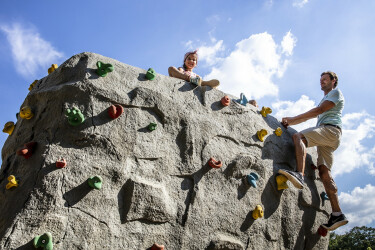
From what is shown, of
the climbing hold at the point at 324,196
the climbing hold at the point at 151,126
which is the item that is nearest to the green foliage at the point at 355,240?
the climbing hold at the point at 324,196

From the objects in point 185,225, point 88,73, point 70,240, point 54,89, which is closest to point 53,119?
point 54,89

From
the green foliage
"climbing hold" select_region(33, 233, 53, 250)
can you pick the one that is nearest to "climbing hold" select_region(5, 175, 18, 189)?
"climbing hold" select_region(33, 233, 53, 250)

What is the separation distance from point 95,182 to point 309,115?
2767 millimetres

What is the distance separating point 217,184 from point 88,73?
1608mm

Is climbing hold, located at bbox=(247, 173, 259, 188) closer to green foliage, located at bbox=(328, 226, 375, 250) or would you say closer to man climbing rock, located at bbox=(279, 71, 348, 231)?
man climbing rock, located at bbox=(279, 71, 348, 231)

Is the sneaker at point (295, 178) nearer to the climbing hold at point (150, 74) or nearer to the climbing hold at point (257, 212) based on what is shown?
the climbing hold at point (257, 212)

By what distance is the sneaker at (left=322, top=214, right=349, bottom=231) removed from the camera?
3.64 meters

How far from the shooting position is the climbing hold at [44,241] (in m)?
2.16

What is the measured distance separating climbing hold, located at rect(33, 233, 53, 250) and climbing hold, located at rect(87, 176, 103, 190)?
1.50ft

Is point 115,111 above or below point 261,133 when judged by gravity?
below

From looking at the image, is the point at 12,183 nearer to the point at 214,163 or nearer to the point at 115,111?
the point at 115,111

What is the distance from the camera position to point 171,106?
3.16 meters

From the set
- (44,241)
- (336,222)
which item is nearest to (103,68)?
(44,241)

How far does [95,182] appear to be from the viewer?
2.49 metres
